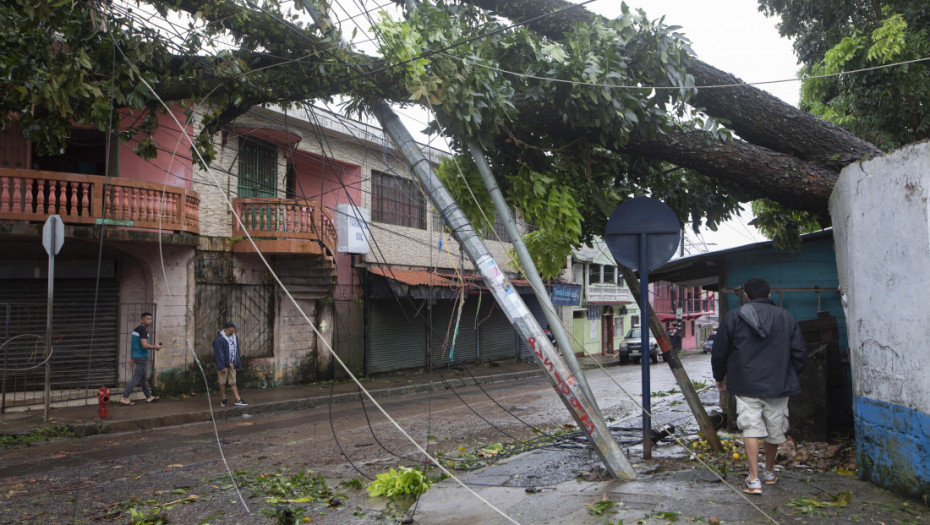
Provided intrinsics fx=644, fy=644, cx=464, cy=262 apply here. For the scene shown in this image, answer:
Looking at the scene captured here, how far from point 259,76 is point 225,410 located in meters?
7.68

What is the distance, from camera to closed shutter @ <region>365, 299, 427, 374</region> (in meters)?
19.8

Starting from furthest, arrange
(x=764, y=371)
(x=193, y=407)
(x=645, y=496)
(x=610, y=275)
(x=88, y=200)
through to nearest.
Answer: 1. (x=610, y=275)
2. (x=88, y=200)
3. (x=193, y=407)
4. (x=764, y=371)
5. (x=645, y=496)

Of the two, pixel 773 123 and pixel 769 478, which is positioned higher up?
pixel 773 123

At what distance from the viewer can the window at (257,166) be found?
1614 cm

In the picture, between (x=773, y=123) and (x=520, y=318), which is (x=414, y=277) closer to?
(x=773, y=123)

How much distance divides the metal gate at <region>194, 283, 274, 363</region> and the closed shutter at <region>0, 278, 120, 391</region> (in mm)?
1738

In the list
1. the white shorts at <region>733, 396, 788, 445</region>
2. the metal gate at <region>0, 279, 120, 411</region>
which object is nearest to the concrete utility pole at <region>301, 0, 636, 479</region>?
the white shorts at <region>733, 396, 788, 445</region>

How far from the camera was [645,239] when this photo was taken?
6070mm

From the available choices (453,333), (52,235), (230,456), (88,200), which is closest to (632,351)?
(453,333)

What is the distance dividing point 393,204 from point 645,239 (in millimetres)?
15416

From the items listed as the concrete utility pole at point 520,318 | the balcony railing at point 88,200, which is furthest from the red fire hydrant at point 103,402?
the concrete utility pole at point 520,318

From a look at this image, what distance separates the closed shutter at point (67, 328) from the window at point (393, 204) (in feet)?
26.5

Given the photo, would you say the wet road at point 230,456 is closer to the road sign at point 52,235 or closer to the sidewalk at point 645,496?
Answer: the sidewalk at point 645,496

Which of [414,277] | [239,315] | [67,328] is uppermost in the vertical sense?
[414,277]
